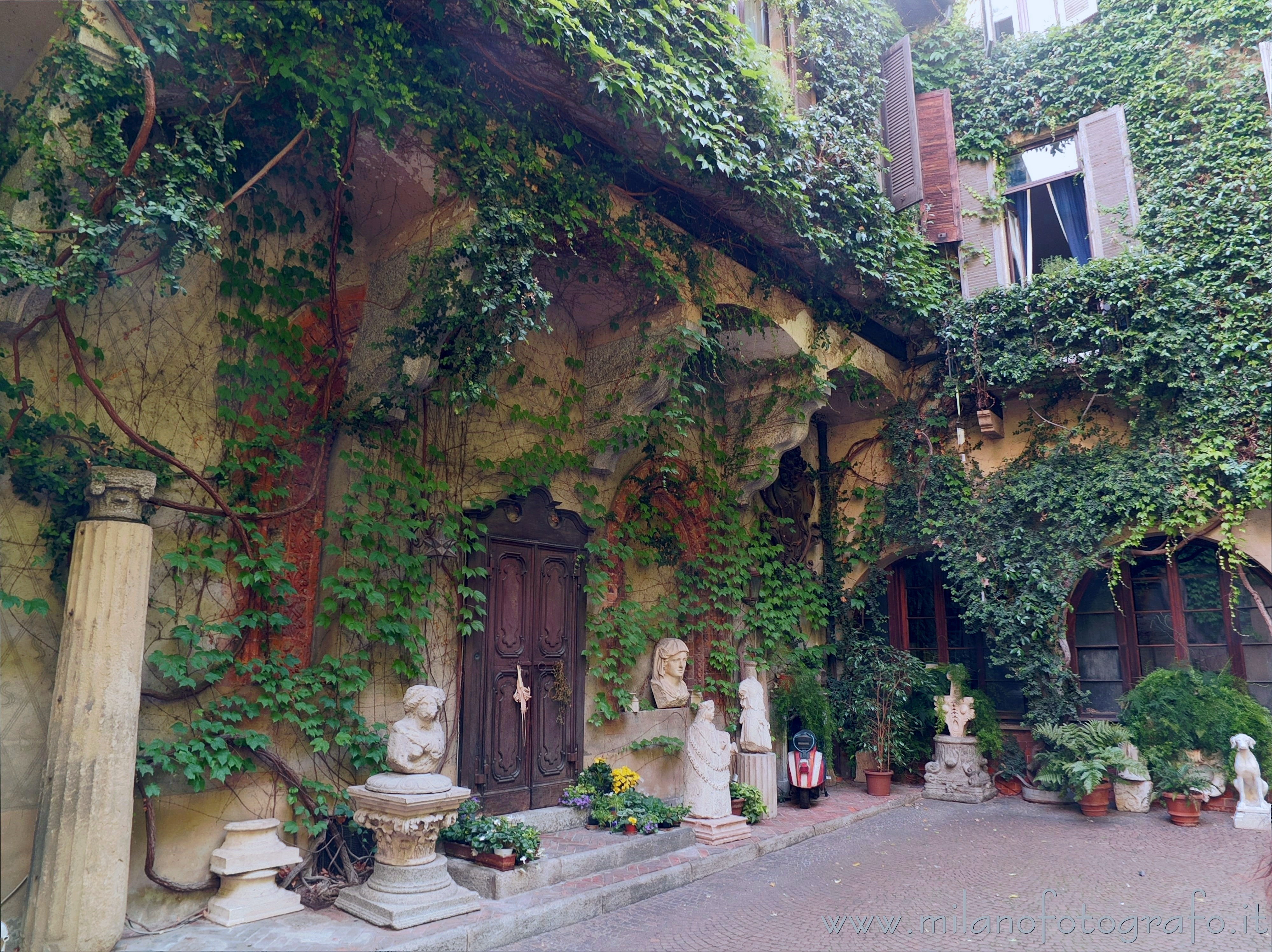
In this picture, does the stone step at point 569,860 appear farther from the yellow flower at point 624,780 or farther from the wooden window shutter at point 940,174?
the wooden window shutter at point 940,174

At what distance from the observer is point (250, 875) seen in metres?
4.81

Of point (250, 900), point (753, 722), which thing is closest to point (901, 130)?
point (753, 722)

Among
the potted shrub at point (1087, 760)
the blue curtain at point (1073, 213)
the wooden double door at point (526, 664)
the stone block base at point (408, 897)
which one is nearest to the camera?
the stone block base at point (408, 897)

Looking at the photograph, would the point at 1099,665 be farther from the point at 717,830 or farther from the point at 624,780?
the point at 624,780

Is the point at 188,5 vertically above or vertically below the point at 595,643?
above

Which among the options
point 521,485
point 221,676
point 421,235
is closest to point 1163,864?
point 521,485

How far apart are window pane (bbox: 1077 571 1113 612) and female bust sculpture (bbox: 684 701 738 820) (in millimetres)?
5144

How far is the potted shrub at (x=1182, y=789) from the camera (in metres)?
7.44

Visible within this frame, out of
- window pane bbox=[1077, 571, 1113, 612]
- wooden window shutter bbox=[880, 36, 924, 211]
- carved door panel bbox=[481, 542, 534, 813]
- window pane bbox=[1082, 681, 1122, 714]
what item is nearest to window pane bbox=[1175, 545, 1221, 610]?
window pane bbox=[1077, 571, 1113, 612]

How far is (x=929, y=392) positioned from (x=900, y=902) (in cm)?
640

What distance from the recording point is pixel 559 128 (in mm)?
6008

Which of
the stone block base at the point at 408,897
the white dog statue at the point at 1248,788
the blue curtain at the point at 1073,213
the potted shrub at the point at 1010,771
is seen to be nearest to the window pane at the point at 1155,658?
the white dog statue at the point at 1248,788

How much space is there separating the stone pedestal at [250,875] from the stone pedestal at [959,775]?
6920 millimetres

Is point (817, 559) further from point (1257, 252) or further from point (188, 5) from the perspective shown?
point (188, 5)
